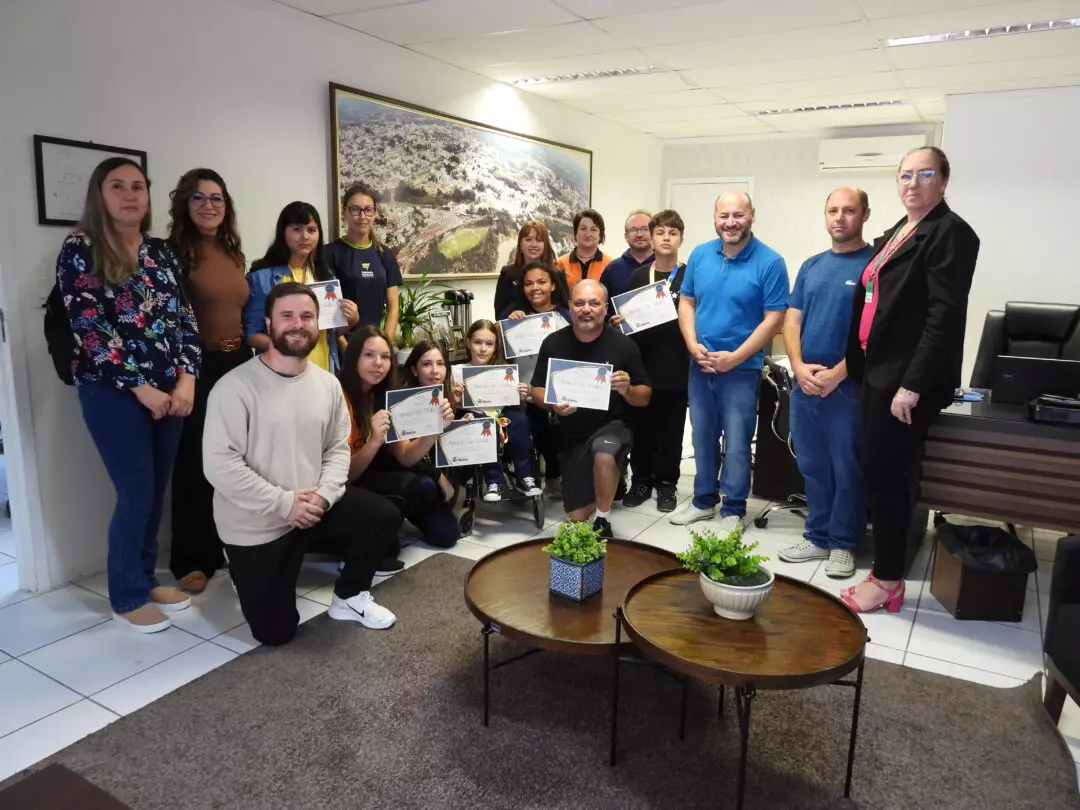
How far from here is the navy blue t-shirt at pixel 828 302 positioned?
317 cm

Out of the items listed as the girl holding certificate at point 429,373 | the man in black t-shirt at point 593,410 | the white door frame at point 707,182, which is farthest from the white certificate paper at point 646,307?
the white door frame at point 707,182

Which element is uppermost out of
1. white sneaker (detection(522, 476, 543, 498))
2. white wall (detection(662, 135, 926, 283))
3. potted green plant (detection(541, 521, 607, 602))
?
white wall (detection(662, 135, 926, 283))

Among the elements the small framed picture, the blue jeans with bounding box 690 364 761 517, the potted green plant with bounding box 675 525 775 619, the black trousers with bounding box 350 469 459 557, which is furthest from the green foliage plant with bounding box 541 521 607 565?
the small framed picture

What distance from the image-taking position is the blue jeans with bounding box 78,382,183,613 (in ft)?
8.64

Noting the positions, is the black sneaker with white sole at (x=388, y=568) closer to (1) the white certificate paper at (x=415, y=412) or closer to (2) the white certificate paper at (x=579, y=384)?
(1) the white certificate paper at (x=415, y=412)

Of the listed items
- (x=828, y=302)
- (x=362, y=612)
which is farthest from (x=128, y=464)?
(x=828, y=302)

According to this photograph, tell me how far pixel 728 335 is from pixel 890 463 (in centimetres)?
107

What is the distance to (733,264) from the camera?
3633mm

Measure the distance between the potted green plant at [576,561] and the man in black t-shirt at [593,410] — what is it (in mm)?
1310

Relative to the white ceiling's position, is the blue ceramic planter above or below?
below

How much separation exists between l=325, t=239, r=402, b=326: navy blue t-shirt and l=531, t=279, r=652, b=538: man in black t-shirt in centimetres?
85

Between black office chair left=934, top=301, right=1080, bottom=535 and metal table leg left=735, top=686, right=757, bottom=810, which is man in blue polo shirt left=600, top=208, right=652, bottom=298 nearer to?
black office chair left=934, top=301, right=1080, bottom=535

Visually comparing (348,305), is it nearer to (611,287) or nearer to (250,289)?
(250,289)

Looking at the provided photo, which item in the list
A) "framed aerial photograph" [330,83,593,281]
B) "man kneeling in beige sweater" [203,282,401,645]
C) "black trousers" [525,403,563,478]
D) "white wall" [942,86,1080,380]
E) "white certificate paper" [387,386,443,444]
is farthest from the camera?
"white wall" [942,86,1080,380]
